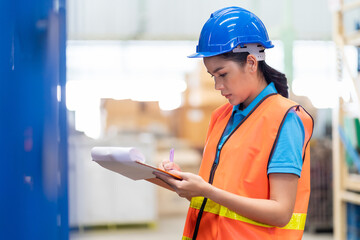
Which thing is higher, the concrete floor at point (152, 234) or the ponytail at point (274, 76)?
the ponytail at point (274, 76)

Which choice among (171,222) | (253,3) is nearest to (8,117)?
(171,222)

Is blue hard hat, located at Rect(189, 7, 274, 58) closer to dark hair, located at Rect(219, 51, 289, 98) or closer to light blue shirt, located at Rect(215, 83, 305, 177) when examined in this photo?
dark hair, located at Rect(219, 51, 289, 98)

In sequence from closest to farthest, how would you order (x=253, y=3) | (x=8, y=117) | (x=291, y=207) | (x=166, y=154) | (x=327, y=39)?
1. (x=8, y=117)
2. (x=291, y=207)
3. (x=166, y=154)
4. (x=253, y=3)
5. (x=327, y=39)

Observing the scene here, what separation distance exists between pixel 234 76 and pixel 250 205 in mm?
350

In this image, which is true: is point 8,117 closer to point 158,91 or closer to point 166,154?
point 166,154

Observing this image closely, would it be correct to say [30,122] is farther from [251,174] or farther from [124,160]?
[251,174]

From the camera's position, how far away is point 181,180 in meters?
1.11

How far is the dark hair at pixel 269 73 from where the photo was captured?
117 centimetres

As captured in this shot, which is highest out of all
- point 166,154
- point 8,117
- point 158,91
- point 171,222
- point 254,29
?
point 254,29

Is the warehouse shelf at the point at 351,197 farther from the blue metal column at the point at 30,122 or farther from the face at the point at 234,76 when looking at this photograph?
the blue metal column at the point at 30,122

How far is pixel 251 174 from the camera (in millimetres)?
1100

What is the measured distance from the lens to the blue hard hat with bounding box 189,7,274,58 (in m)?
1.15

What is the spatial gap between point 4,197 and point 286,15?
224 inches

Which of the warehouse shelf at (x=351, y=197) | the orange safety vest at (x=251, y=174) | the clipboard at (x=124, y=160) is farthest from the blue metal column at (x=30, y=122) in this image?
the warehouse shelf at (x=351, y=197)
